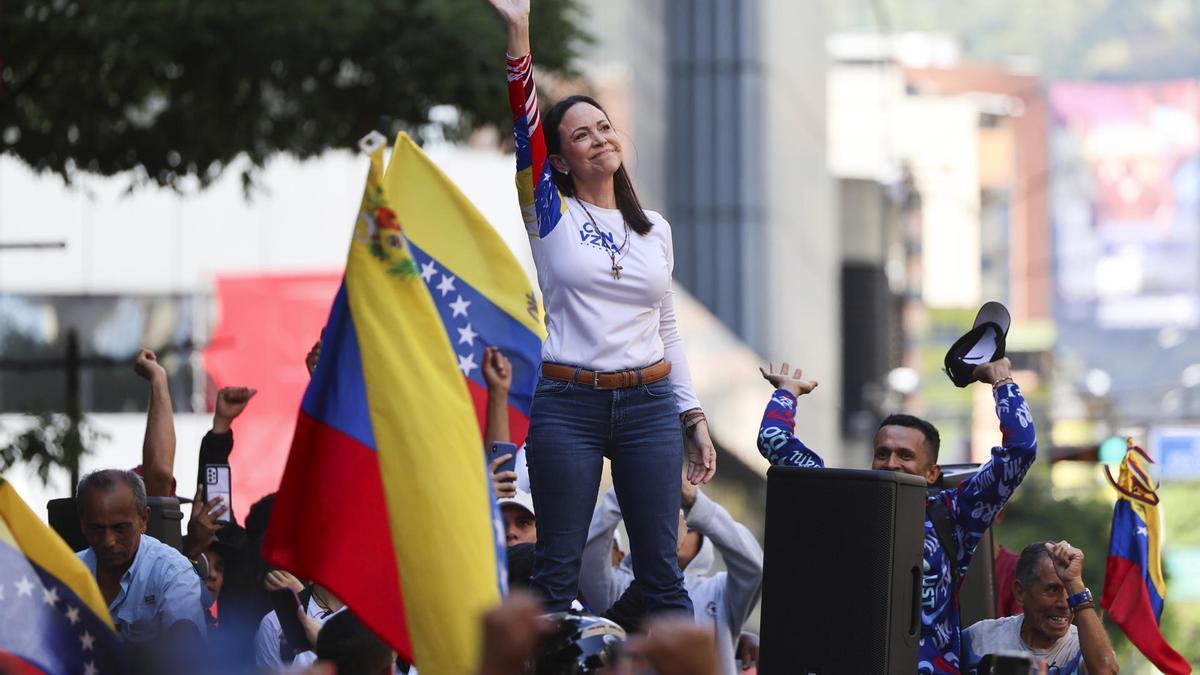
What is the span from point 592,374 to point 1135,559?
297 centimetres

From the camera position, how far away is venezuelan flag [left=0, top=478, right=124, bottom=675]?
5.82 meters

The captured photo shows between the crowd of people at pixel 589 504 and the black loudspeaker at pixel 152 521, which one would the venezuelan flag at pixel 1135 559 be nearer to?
the crowd of people at pixel 589 504

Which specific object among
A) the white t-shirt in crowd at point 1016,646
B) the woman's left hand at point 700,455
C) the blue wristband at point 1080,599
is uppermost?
the woman's left hand at point 700,455

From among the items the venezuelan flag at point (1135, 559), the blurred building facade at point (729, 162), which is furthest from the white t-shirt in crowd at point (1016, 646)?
the blurred building facade at point (729, 162)

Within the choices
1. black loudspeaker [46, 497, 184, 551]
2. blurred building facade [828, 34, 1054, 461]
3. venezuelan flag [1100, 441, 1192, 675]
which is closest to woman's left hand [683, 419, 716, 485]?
black loudspeaker [46, 497, 184, 551]

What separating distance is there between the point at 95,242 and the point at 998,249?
366ft

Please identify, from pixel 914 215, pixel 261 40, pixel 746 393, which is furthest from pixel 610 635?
pixel 914 215

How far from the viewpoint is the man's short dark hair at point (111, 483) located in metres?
7.31

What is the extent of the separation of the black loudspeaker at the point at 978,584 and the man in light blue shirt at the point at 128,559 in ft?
9.45

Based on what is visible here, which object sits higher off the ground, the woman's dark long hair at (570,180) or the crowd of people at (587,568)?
the woman's dark long hair at (570,180)

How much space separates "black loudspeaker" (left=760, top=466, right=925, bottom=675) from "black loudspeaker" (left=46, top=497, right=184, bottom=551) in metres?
2.38

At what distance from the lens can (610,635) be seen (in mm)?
6234

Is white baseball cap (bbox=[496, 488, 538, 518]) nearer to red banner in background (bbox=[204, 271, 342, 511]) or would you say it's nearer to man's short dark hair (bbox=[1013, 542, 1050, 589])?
man's short dark hair (bbox=[1013, 542, 1050, 589])

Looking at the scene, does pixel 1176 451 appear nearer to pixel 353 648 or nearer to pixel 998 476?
pixel 998 476
